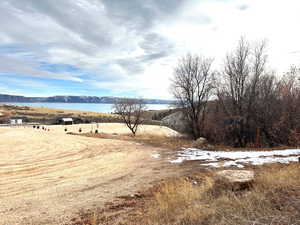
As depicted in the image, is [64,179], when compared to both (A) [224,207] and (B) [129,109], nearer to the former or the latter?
(A) [224,207]

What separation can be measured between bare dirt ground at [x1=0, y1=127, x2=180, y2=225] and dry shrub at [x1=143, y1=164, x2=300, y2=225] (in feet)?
7.45

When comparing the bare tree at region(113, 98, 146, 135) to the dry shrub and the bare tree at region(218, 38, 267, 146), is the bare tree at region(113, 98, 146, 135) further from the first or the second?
the dry shrub

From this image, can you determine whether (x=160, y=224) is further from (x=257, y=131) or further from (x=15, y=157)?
(x=257, y=131)

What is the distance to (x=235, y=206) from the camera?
3.88 m

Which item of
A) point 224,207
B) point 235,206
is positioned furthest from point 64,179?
point 235,206

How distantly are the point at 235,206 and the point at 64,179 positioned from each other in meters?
6.62

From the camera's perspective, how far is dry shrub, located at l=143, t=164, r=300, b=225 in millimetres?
3336

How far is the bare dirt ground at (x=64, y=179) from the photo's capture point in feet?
17.1

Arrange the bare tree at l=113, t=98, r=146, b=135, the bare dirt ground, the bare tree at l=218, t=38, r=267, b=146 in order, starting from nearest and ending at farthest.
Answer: the bare dirt ground < the bare tree at l=218, t=38, r=267, b=146 < the bare tree at l=113, t=98, r=146, b=135

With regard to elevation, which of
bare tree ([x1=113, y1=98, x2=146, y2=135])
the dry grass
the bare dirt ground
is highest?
bare tree ([x1=113, y1=98, x2=146, y2=135])

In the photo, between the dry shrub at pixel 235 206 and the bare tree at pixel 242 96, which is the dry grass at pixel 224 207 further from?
the bare tree at pixel 242 96

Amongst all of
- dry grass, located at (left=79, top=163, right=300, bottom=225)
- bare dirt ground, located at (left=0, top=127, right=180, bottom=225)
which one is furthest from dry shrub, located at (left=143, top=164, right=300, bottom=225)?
bare dirt ground, located at (left=0, top=127, right=180, bottom=225)

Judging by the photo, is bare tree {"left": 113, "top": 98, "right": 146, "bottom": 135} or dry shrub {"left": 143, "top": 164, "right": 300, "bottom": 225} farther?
bare tree {"left": 113, "top": 98, "right": 146, "bottom": 135}

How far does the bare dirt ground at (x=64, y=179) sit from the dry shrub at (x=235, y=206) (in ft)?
7.45
